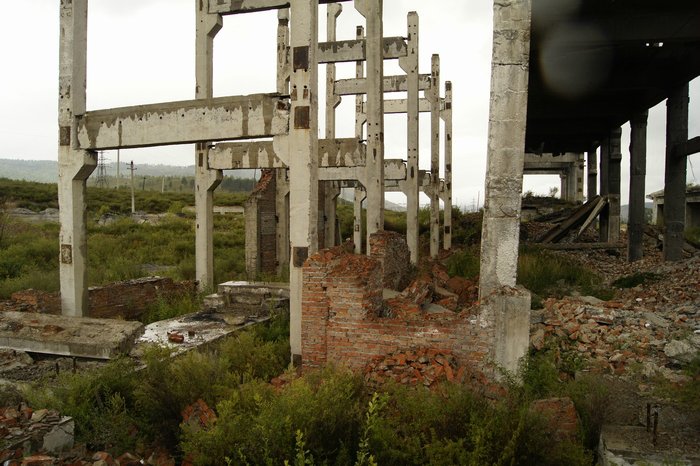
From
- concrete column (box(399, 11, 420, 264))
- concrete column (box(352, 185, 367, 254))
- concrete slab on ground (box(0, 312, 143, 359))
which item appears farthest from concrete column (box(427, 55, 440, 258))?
concrete slab on ground (box(0, 312, 143, 359))

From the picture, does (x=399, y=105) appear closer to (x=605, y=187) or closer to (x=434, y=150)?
(x=434, y=150)

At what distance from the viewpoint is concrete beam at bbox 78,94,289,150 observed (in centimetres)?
682

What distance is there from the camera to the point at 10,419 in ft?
14.8

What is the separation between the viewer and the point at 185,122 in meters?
7.24

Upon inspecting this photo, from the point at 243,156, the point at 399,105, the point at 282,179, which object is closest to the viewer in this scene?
the point at 243,156

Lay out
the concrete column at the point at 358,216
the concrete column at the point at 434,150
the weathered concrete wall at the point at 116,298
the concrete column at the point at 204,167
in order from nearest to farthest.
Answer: the weathered concrete wall at the point at 116,298, the concrete column at the point at 204,167, the concrete column at the point at 358,216, the concrete column at the point at 434,150

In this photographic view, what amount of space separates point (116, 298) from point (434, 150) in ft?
42.1

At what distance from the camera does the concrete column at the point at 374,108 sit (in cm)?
1108

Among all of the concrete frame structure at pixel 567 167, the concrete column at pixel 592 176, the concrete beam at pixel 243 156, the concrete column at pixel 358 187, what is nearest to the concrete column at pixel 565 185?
the concrete frame structure at pixel 567 167

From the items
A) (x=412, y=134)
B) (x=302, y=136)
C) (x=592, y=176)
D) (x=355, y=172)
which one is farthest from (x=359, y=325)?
(x=592, y=176)

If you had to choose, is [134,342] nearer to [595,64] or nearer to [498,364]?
[498,364]

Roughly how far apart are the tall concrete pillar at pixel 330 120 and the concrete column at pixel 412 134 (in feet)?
8.18

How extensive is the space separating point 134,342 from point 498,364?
14.4 feet

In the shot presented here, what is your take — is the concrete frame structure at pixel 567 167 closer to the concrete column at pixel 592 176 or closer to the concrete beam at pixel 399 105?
the concrete column at pixel 592 176
